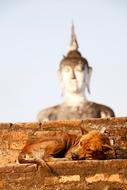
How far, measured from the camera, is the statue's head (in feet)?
36.6

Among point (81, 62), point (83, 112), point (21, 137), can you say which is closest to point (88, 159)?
point (21, 137)

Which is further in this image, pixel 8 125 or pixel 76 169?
pixel 8 125

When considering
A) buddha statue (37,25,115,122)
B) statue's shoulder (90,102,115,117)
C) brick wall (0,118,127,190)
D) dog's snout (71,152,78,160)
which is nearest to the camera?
brick wall (0,118,127,190)

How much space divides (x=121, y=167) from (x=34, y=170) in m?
1.02

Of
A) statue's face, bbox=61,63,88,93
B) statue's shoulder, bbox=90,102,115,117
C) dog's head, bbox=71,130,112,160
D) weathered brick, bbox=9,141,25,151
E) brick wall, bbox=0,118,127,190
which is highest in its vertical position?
statue's face, bbox=61,63,88,93

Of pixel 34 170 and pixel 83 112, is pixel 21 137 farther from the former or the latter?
pixel 83 112

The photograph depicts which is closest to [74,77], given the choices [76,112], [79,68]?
[79,68]

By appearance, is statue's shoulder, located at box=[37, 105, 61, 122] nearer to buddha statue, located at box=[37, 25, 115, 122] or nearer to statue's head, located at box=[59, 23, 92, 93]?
buddha statue, located at box=[37, 25, 115, 122]

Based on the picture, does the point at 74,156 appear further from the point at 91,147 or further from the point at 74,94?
the point at 74,94

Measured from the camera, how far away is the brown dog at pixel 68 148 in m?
6.70

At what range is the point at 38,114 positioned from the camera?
11.0 m

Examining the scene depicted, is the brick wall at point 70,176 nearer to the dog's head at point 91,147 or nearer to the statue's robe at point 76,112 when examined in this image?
the dog's head at point 91,147

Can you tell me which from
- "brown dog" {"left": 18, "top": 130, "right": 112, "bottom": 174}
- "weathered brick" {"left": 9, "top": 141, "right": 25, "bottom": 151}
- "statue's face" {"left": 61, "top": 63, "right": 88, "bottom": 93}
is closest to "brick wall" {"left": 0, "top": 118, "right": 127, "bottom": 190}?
"brown dog" {"left": 18, "top": 130, "right": 112, "bottom": 174}

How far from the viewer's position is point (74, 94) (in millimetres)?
11234
